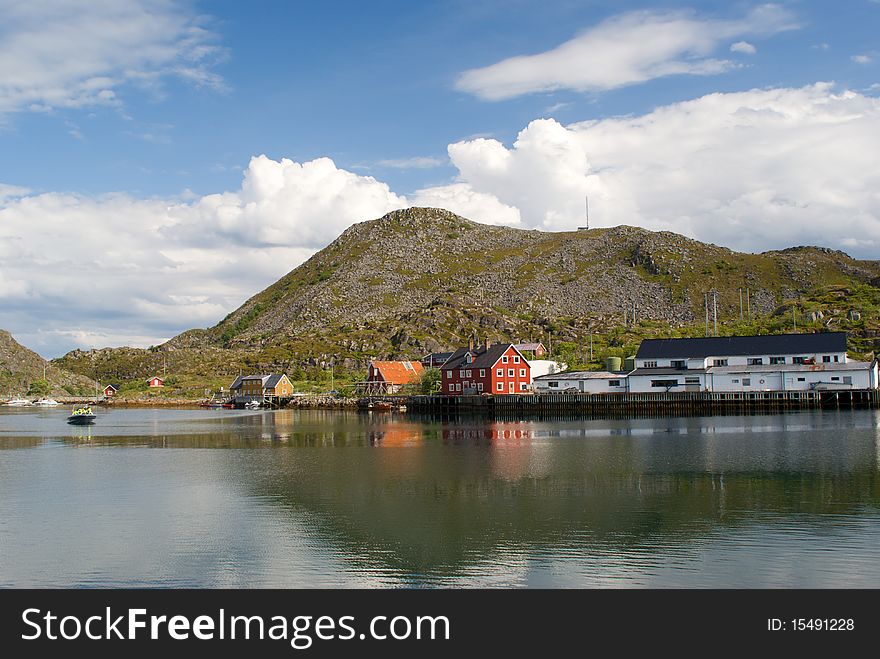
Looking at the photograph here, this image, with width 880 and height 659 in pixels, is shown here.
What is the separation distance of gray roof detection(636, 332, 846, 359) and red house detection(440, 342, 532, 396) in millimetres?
19874

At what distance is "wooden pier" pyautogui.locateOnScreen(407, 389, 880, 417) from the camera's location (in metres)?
86.9

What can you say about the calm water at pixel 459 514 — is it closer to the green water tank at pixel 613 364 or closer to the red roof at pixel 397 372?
the green water tank at pixel 613 364

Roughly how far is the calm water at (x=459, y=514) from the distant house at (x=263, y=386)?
95511 millimetres

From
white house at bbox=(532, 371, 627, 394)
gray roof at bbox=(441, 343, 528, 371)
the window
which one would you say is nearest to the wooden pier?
the window

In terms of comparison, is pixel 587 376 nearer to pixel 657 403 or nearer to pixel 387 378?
pixel 657 403

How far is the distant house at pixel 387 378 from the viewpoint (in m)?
142

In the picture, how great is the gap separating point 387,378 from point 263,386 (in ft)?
102

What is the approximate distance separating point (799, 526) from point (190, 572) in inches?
815

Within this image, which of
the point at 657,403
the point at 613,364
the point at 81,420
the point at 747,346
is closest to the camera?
the point at 657,403

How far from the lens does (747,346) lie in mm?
96938

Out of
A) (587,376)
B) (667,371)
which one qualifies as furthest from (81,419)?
(667,371)

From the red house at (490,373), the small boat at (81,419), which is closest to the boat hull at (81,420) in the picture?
the small boat at (81,419)

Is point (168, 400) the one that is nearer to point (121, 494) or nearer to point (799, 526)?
point (121, 494)
